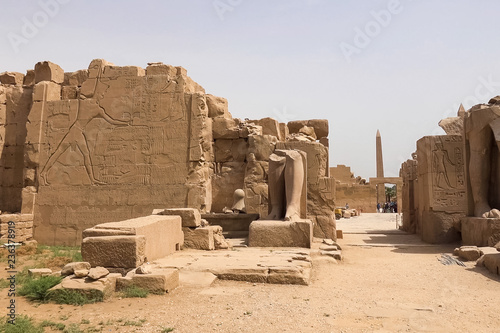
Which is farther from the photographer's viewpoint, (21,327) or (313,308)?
(313,308)

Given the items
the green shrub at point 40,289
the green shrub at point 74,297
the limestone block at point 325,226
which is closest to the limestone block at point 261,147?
the limestone block at point 325,226

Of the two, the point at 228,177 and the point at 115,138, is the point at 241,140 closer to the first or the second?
the point at 228,177

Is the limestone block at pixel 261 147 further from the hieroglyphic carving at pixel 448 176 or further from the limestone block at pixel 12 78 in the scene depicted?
the limestone block at pixel 12 78

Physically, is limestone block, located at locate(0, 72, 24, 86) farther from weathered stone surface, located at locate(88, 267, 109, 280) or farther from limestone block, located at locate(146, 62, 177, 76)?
weathered stone surface, located at locate(88, 267, 109, 280)

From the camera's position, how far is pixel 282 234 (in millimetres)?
6703

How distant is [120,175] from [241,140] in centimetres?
303

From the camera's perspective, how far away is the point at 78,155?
399 inches

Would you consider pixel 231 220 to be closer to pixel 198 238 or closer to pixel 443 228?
pixel 198 238

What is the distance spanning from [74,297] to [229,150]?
7478 millimetres

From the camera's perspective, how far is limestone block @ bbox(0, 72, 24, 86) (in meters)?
12.0

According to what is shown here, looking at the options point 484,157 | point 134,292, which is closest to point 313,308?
point 134,292

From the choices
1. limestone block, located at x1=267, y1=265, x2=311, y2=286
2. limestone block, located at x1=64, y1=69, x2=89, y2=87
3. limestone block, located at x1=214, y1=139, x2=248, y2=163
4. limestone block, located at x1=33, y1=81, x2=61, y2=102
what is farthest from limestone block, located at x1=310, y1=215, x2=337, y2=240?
limestone block, located at x1=33, y1=81, x2=61, y2=102

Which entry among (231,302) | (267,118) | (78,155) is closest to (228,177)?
(267,118)

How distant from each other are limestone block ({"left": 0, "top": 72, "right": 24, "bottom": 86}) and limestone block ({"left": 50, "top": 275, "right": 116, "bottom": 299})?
32.9 feet
